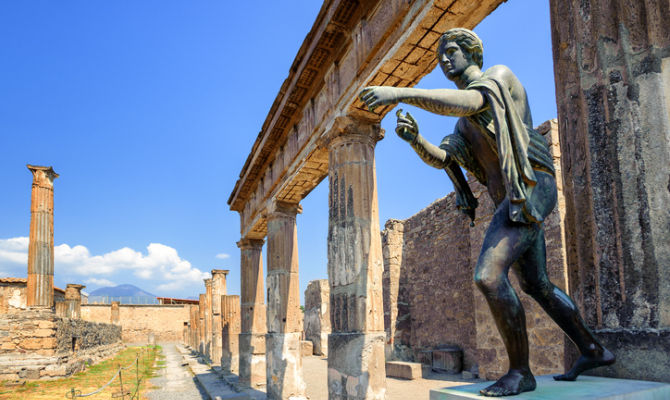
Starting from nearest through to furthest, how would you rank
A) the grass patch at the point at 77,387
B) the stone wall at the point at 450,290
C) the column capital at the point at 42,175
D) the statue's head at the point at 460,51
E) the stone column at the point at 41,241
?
the statue's head at the point at 460,51 < the stone wall at the point at 450,290 < the grass patch at the point at 77,387 < the stone column at the point at 41,241 < the column capital at the point at 42,175

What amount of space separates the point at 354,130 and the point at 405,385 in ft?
22.5

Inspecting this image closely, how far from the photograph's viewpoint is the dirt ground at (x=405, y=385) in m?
9.36

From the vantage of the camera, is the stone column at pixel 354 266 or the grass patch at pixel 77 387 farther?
the grass patch at pixel 77 387

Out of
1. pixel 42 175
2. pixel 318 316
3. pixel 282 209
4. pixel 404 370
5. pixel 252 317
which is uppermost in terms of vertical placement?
pixel 42 175

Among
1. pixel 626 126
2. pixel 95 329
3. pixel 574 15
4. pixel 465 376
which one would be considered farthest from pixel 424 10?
pixel 95 329

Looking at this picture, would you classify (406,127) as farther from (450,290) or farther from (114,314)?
(114,314)

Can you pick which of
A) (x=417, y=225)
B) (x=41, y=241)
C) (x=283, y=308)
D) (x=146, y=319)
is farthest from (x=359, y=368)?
(x=146, y=319)

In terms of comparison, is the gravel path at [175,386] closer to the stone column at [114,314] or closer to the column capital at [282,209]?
the column capital at [282,209]

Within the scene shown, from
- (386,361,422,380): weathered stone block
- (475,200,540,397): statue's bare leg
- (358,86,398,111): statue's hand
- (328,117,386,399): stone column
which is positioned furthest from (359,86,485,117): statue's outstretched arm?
(386,361,422,380): weathered stone block

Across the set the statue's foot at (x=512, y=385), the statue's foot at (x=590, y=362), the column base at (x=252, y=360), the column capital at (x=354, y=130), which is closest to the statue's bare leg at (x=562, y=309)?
the statue's foot at (x=590, y=362)

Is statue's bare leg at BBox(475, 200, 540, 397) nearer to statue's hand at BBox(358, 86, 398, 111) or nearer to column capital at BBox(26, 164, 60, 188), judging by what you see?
statue's hand at BBox(358, 86, 398, 111)

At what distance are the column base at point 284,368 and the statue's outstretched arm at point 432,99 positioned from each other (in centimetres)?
758

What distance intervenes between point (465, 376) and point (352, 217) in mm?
7419

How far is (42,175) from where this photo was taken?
17422mm
